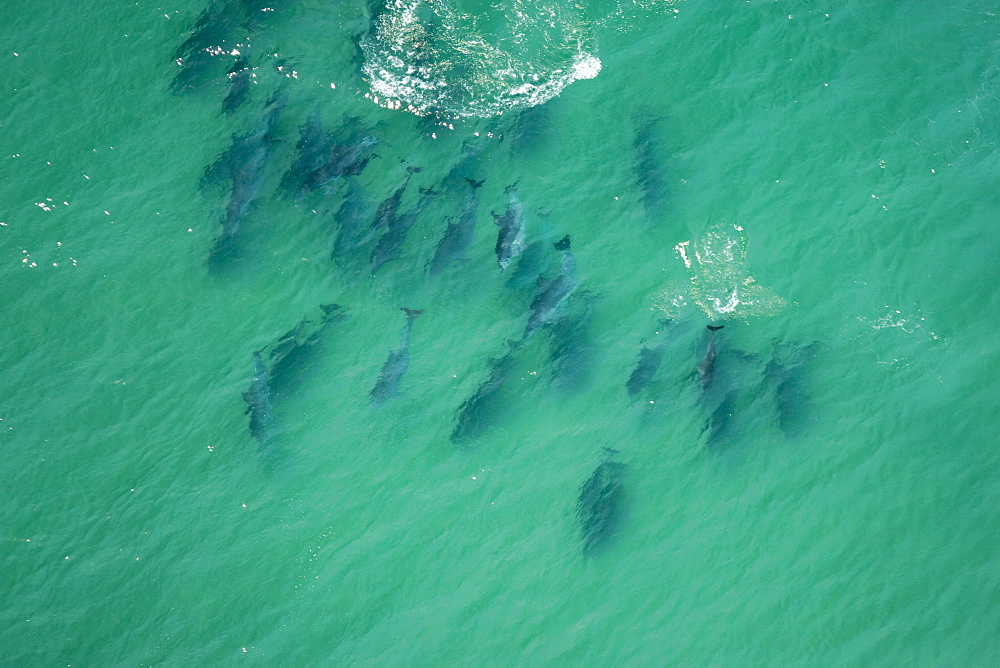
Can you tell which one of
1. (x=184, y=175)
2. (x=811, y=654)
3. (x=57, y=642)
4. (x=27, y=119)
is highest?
(x=27, y=119)

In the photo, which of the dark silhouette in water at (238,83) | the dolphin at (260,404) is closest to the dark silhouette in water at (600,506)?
the dolphin at (260,404)

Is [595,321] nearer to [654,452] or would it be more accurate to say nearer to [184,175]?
[654,452]

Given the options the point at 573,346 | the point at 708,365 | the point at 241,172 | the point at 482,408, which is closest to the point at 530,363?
the point at 573,346

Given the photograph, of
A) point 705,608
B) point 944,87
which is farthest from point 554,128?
point 705,608

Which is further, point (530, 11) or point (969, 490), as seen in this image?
point (530, 11)

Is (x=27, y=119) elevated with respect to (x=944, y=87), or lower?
elevated

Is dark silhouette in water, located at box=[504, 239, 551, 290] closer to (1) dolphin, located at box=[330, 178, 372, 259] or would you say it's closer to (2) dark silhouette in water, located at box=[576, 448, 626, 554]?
(1) dolphin, located at box=[330, 178, 372, 259]
